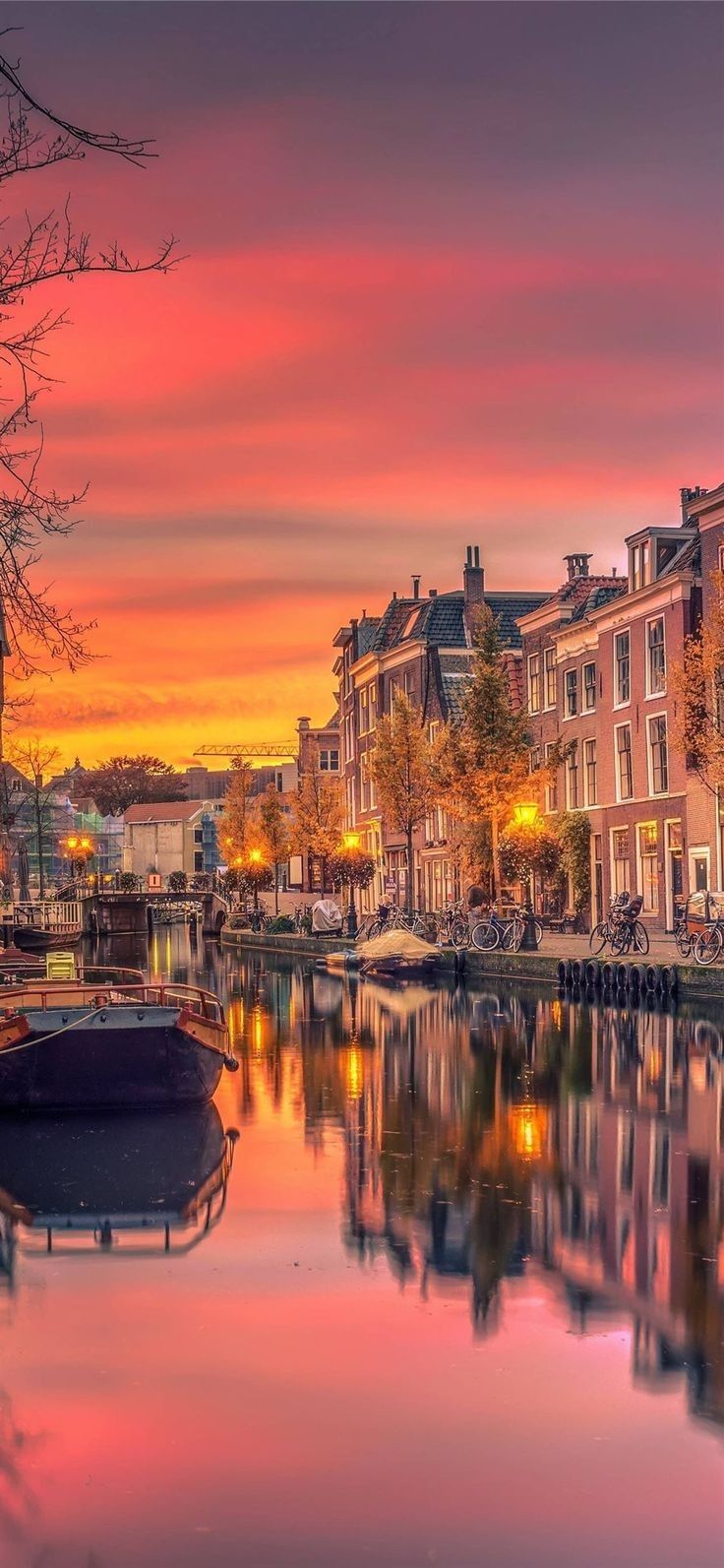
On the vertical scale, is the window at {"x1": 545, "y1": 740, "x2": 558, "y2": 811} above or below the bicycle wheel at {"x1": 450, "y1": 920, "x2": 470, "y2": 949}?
above

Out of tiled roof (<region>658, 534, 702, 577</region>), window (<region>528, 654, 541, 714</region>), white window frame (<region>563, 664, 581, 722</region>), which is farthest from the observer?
window (<region>528, 654, 541, 714</region>)

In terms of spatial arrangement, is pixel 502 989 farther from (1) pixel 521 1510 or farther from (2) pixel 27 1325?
(1) pixel 521 1510

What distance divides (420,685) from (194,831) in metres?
116

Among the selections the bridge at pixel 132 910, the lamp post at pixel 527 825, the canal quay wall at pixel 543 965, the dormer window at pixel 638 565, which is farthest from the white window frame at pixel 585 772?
the bridge at pixel 132 910

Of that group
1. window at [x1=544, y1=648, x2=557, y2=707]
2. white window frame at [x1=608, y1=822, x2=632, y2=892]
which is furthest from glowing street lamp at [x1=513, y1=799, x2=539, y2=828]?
window at [x1=544, y1=648, x2=557, y2=707]

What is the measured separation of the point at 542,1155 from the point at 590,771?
42573mm

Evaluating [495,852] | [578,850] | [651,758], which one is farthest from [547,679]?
[495,852]

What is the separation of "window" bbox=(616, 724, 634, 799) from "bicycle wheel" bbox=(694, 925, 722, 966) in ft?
61.5

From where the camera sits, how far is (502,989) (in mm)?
44531

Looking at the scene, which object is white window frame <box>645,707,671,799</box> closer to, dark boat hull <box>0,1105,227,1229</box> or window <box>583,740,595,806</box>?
window <box>583,740,595,806</box>

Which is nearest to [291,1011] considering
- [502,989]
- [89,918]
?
[502,989]

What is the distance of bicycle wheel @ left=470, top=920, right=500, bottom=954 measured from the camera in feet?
163

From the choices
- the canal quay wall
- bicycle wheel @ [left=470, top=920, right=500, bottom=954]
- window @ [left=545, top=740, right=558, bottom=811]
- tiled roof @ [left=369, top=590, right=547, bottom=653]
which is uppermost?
tiled roof @ [left=369, top=590, right=547, bottom=653]

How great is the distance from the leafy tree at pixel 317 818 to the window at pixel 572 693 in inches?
1169
